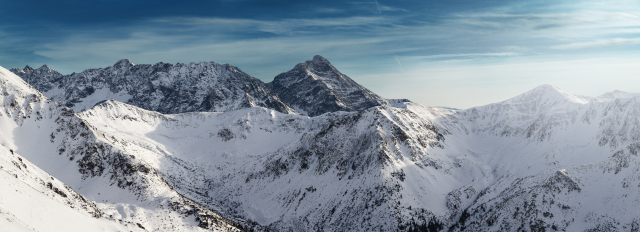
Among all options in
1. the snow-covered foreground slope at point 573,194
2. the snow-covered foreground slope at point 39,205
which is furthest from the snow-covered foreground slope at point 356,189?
the snow-covered foreground slope at point 39,205

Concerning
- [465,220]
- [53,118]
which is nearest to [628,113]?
[465,220]

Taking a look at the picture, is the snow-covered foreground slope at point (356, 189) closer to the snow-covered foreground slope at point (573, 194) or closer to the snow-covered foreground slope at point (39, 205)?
the snow-covered foreground slope at point (573, 194)

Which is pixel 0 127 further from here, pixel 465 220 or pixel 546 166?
pixel 546 166

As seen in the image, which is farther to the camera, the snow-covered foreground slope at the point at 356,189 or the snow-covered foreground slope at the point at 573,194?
the snow-covered foreground slope at the point at 356,189

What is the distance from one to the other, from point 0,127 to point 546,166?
243512mm

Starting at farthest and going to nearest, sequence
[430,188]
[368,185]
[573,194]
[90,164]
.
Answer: [430,188], [368,185], [573,194], [90,164]

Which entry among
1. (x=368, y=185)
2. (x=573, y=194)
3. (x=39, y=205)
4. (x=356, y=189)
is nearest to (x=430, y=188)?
(x=368, y=185)

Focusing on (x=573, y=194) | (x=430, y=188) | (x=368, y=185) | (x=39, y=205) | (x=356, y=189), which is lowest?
(x=430, y=188)

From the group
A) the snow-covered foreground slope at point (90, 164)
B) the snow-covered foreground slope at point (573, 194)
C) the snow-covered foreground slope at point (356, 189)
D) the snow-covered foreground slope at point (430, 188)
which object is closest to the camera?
the snow-covered foreground slope at point (90, 164)

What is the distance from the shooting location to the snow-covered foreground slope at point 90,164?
431ft

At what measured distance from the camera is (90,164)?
144375mm

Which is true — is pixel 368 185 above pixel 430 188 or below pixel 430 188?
above

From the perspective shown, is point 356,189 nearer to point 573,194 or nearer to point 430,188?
point 430,188

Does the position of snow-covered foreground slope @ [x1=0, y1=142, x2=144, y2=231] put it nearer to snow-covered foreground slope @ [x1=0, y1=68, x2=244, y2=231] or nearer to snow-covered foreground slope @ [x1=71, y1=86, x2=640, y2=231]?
snow-covered foreground slope @ [x1=0, y1=68, x2=244, y2=231]
